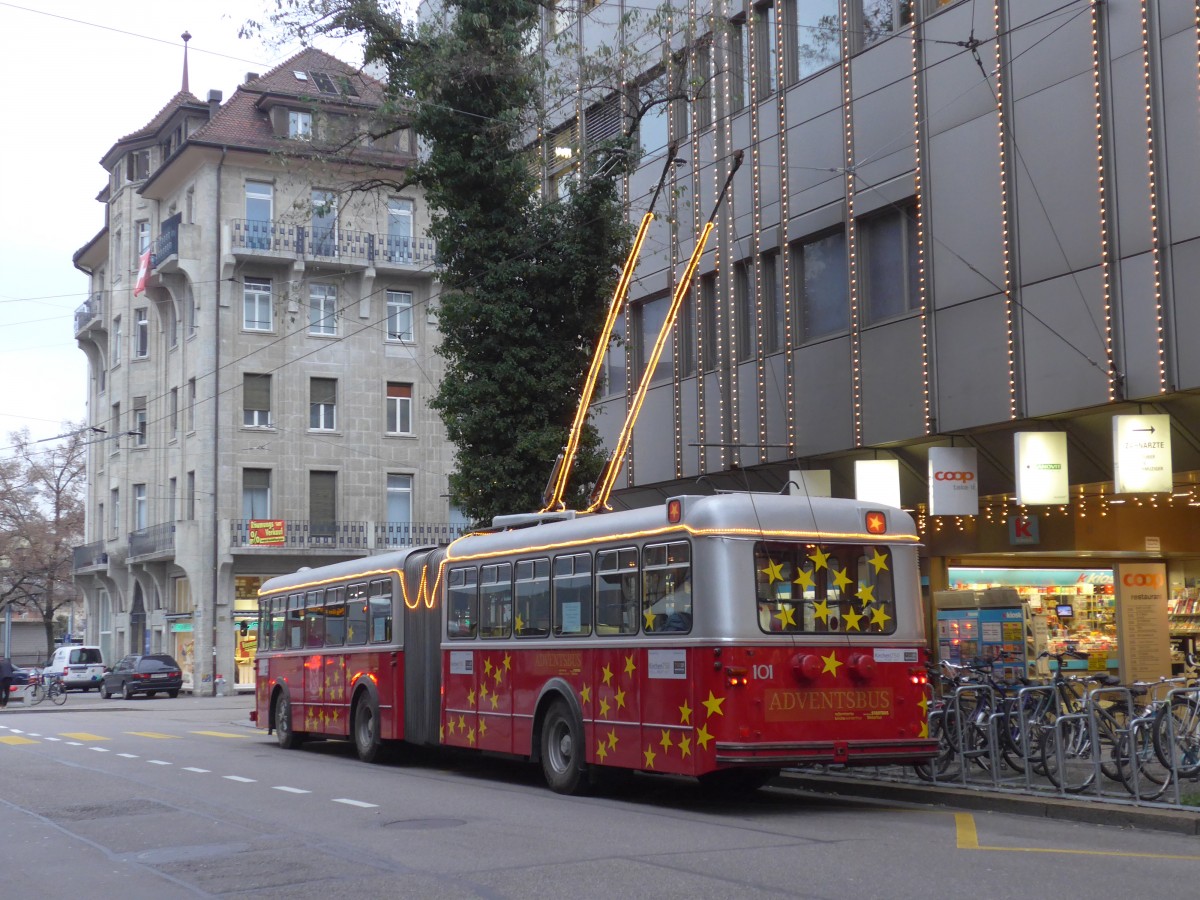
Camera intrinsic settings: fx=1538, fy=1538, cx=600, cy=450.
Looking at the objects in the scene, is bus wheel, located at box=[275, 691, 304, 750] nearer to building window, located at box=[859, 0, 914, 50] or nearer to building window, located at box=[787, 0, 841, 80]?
building window, located at box=[787, 0, 841, 80]

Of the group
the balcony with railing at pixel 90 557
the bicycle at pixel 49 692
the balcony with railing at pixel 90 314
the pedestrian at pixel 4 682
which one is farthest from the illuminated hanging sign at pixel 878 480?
the balcony with railing at pixel 90 314

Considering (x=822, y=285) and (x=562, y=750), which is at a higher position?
(x=822, y=285)

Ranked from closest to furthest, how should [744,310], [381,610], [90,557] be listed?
[381,610], [744,310], [90,557]

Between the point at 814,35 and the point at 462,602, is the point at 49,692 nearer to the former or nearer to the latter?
the point at 462,602

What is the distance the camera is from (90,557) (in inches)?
2349

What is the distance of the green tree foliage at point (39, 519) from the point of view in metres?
70.2

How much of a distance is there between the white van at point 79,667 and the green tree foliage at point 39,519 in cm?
1754

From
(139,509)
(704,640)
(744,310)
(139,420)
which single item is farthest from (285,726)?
(139,420)

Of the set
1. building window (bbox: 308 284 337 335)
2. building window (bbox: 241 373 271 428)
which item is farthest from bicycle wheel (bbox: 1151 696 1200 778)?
building window (bbox: 308 284 337 335)

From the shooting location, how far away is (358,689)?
2077cm

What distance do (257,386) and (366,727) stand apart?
31.4 m

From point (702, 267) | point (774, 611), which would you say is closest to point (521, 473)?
point (702, 267)

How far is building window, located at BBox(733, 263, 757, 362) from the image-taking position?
23.5m

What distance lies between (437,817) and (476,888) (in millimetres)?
4008
